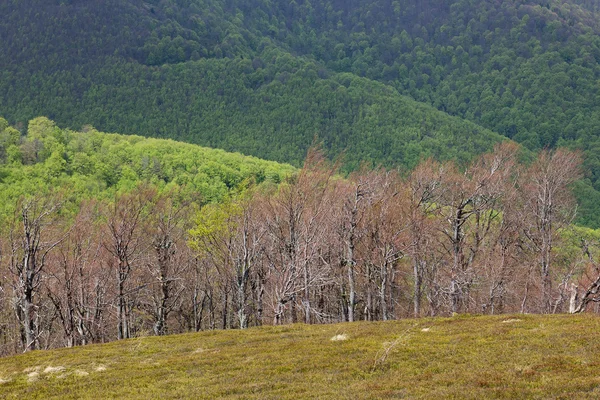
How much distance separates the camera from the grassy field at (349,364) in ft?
71.7

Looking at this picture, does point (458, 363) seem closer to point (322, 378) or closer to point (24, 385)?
point (322, 378)

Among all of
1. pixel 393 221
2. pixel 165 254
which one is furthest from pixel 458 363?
pixel 165 254

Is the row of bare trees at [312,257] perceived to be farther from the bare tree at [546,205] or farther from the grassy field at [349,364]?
the grassy field at [349,364]

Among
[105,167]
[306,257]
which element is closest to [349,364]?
[306,257]

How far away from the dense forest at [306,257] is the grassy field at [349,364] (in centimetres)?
1111

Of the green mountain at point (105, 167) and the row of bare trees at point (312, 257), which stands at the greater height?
the green mountain at point (105, 167)

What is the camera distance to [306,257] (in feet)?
154

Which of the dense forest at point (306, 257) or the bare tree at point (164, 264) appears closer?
the dense forest at point (306, 257)

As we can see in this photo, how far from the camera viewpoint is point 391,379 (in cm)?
2380

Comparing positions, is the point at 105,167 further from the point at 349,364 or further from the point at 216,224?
the point at 349,364

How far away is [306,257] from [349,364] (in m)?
20.3

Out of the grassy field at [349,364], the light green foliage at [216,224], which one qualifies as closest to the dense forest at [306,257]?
the light green foliage at [216,224]

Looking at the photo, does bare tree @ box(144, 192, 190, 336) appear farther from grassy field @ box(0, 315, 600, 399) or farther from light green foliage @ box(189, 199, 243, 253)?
grassy field @ box(0, 315, 600, 399)

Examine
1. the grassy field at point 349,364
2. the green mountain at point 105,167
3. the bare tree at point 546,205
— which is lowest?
the grassy field at point 349,364
